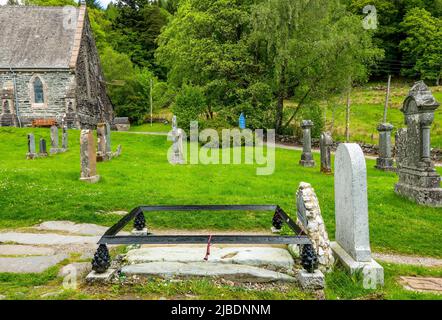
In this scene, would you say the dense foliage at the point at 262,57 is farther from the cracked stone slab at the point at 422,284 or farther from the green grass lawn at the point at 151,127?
the cracked stone slab at the point at 422,284

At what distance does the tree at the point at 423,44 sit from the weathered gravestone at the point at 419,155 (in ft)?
158

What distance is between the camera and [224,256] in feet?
19.2

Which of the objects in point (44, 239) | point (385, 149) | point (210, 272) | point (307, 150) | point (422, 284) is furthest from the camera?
point (307, 150)

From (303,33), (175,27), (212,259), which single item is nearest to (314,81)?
(303,33)

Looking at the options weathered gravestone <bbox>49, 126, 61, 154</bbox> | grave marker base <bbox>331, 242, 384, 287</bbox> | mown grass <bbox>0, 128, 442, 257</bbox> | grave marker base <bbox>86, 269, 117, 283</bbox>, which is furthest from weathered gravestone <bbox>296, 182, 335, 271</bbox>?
weathered gravestone <bbox>49, 126, 61, 154</bbox>

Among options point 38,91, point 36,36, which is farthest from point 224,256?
point 36,36

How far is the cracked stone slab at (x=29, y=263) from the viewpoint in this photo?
5530 millimetres

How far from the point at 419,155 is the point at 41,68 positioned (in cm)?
3168

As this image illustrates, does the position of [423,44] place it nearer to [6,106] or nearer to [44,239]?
[6,106]

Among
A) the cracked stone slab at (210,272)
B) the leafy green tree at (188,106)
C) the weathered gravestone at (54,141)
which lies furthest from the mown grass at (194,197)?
the leafy green tree at (188,106)

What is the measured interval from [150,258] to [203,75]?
26765 mm

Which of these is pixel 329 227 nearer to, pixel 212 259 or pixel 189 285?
pixel 212 259

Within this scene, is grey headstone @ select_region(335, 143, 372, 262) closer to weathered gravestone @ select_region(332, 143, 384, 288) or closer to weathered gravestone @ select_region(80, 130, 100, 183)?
weathered gravestone @ select_region(332, 143, 384, 288)

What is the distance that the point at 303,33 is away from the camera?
28.9 metres
